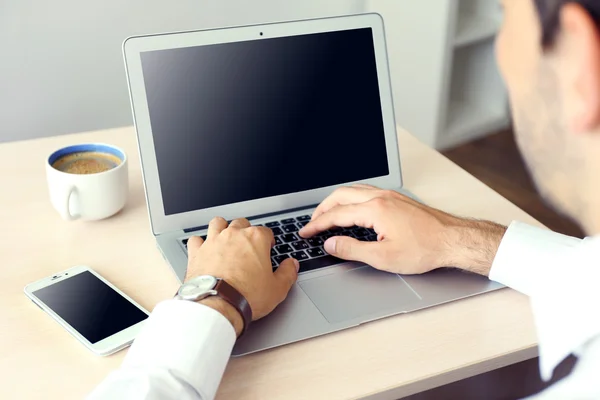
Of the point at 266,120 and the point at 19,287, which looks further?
the point at 266,120

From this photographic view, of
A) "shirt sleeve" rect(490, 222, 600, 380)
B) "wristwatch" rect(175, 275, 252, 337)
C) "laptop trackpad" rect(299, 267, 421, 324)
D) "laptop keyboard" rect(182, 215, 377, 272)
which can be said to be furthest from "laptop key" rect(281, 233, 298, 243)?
"shirt sleeve" rect(490, 222, 600, 380)

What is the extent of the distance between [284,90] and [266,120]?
0.19 feet

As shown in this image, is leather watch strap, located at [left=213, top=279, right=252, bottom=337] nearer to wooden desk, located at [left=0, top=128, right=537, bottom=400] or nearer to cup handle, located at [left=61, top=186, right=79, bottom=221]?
wooden desk, located at [left=0, top=128, right=537, bottom=400]

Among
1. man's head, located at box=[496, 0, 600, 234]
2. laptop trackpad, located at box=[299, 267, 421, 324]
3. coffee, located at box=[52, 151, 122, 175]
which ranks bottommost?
laptop trackpad, located at box=[299, 267, 421, 324]

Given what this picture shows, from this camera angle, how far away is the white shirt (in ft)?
2.04

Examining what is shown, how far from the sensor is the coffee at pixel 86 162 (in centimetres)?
109

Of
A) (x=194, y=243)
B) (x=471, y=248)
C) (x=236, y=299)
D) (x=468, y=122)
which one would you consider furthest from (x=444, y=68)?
(x=236, y=299)

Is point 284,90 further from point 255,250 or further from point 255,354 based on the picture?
point 255,354

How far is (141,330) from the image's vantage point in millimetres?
791

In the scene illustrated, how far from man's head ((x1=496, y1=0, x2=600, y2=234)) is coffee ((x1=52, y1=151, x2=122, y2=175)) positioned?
700 mm

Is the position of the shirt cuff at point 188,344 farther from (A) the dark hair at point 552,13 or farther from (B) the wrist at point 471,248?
(A) the dark hair at point 552,13

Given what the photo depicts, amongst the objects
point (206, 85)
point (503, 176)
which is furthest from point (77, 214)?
point (503, 176)

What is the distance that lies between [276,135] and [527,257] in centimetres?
42

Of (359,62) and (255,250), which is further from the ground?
(359,62)
